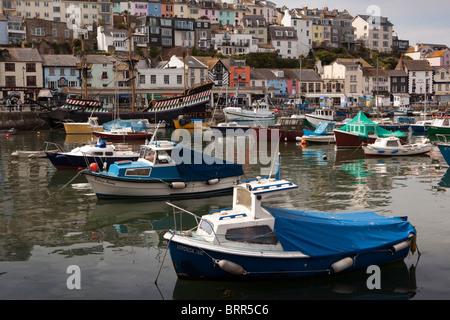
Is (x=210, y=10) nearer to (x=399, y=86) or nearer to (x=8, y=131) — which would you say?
(x=399, y=86)

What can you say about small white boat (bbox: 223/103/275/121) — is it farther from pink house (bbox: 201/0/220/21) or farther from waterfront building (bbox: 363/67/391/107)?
pink house (bbox: 201/0/220/21)

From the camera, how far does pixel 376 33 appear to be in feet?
462

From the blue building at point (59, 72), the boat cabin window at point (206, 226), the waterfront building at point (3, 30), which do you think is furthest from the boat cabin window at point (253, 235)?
the waterfront building at point (3, 30)

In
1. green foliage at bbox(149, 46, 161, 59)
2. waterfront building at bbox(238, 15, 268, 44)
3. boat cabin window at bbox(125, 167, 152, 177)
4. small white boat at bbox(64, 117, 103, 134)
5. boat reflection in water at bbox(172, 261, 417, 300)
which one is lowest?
boat reflection in water at bbox(172, 261, 417, 300)

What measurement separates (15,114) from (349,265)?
2411 inches

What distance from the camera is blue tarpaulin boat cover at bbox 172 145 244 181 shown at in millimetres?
24953

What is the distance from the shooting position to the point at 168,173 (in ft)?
81.6

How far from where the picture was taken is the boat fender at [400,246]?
15.5 m

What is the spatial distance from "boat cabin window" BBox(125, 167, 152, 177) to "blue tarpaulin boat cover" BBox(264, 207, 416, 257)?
1049cm

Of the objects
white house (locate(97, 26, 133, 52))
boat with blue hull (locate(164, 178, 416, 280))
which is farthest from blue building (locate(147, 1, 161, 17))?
boat with blue hull (locate(164, 178, 416, 280))

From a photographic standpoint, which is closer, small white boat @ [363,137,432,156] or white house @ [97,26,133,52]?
small white boat @ [363,137,432,156]

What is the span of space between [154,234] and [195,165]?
622 cm

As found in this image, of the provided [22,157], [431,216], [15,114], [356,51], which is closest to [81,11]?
[15,114]

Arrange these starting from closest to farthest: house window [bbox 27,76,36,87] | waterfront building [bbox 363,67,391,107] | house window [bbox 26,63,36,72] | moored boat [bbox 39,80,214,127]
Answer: moored boat [bbox 39,80,214,127] < house window [bbox 26,63,36,72] < house window [bbox 27,76,36,87] < waterfront building [bbox 363,67,391,107]
